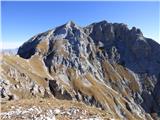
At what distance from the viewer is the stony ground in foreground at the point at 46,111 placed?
1041 inches

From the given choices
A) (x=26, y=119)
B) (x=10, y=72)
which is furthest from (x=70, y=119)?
(x=10, y=72)

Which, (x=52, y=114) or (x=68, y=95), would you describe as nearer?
(x=52, y=114)

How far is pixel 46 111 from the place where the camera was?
89.5 feet

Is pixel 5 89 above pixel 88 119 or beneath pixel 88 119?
above

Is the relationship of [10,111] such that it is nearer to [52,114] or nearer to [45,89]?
[52,114]

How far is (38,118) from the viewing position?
25.9 meters

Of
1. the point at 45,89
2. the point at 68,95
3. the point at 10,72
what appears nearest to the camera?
the point at 10,72

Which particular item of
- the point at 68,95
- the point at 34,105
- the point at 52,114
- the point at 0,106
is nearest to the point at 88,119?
the point at 52,114

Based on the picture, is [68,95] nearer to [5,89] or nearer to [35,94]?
[35,94]

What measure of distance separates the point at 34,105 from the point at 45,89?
6080 inches

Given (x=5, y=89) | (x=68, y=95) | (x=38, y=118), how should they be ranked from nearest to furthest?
(x=38, y=118), (x=5, y=89), (x=68, y=95)

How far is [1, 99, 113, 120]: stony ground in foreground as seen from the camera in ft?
86.8

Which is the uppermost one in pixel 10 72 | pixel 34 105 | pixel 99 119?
pixel 10 72

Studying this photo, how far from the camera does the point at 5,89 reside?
139250 millimetres
